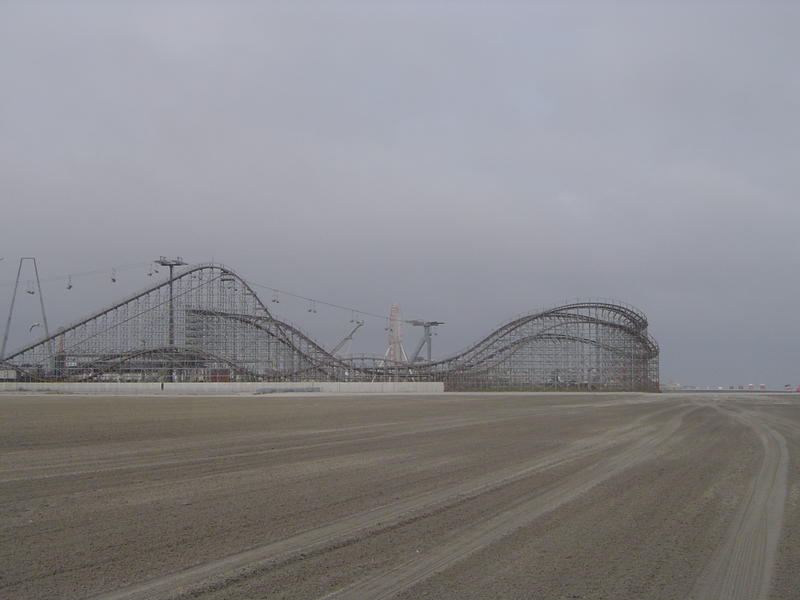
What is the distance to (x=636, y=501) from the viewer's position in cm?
786

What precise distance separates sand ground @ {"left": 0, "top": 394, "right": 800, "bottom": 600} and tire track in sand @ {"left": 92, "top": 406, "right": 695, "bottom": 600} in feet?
0.08

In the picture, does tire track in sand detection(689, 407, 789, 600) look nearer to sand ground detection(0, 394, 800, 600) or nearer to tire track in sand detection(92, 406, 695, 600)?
sand ground detection(0, 394, 800, 600)

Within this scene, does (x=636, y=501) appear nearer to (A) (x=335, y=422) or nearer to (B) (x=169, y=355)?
(A) (x=335, y=422)

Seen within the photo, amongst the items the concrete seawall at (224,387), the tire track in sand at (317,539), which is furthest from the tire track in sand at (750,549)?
the concrete seawall at (224,387)

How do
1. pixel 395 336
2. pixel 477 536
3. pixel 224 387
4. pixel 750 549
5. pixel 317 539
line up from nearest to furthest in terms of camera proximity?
pixel 750 549, pixel 317 539, pixel 477 536, pixel 224 387, pixel 395 336

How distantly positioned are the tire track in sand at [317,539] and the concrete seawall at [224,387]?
36159 millimetres

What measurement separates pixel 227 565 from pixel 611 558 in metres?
3.01

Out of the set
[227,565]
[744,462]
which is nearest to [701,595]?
[227,565]

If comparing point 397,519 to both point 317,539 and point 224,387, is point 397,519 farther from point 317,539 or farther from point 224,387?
point 224,387

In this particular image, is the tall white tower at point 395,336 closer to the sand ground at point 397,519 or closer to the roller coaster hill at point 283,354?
the roller coaster hill at point 283,354

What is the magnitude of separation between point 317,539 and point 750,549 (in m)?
3.66

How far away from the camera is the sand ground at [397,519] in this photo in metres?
4.97

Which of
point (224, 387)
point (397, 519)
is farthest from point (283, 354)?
point (397, 519)

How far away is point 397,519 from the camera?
684 cm
